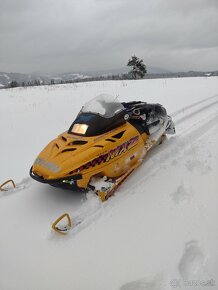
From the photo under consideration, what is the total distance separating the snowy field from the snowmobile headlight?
96 centimetres

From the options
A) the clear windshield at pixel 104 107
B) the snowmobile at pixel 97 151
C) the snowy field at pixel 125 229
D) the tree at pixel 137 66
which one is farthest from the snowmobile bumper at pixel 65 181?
the tree at pixel 137 66

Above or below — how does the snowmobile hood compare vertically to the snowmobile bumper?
above

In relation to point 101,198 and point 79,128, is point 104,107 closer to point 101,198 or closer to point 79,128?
point 79,128

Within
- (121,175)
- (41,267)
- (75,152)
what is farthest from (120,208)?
(41,267)

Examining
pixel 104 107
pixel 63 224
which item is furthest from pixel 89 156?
pixel 104 107

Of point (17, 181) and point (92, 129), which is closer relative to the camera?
point (92, 129)

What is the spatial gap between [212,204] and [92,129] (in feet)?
6.68

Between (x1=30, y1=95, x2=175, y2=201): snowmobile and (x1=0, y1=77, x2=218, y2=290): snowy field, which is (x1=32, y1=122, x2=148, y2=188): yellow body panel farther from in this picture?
(x1=0, y1=77, x2=218, y2=290): snowy field

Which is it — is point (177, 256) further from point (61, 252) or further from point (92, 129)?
point (92, 129)

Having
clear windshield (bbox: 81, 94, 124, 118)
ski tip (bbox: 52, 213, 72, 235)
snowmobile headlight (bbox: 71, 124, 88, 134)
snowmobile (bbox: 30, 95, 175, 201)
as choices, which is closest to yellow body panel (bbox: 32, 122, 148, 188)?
snowmobile (bbox: 30, 95, 175, 201)

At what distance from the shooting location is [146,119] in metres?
5.85

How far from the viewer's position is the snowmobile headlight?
4.73 metres

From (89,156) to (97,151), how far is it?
166mm

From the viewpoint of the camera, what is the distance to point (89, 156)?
427cm
